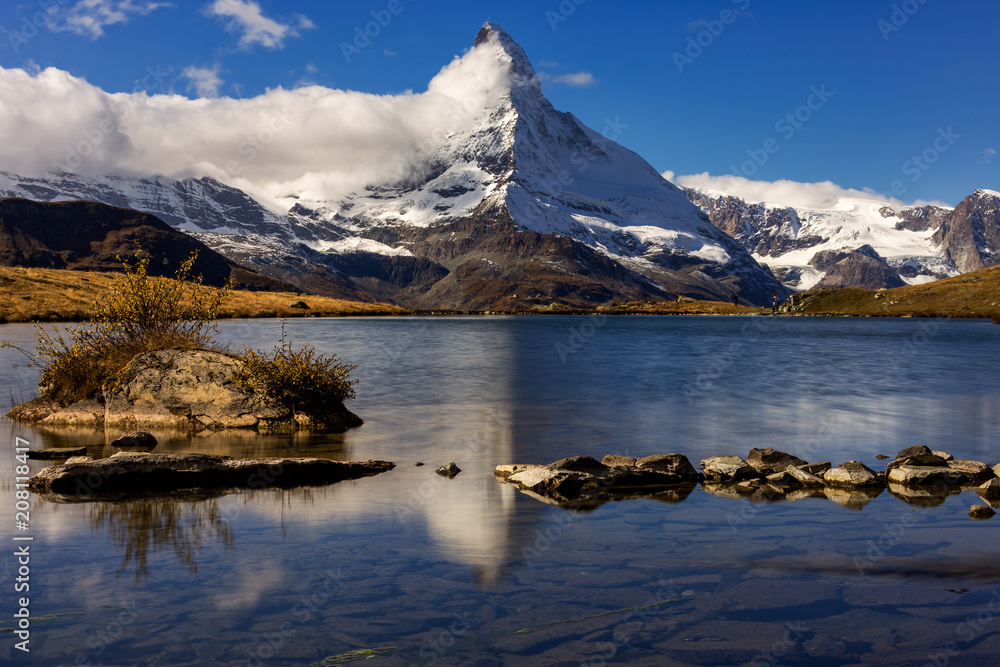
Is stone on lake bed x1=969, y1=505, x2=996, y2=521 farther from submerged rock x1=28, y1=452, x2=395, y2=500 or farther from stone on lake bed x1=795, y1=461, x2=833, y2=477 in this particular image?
submerged rock x1=28, y1=452, x2=395, y2=500

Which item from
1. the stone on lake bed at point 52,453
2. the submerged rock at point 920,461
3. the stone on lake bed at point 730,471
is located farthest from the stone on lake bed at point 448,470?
the submerged rock at point 920,461

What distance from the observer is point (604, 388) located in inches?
1630

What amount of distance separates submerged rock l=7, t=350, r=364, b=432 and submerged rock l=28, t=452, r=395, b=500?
703cm

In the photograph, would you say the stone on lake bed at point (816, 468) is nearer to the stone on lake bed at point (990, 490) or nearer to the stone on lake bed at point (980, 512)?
the stone on lake bed at point (990, 490)

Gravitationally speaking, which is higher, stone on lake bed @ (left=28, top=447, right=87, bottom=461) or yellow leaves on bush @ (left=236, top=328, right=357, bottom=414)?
A: yellow leaves on bush @ (left=236, top=328, right=357, bottom=414)

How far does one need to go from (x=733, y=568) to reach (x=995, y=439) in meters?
17.5

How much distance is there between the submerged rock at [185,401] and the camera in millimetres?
24219

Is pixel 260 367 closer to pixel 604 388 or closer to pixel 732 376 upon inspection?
pixel 604 388

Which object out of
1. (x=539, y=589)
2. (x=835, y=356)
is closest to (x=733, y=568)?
(x=539, y=589)

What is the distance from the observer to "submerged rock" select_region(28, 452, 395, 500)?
16219mm

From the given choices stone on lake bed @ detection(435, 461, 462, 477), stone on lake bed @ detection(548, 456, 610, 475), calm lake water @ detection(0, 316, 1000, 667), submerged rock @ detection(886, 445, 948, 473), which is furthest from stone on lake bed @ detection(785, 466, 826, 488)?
stone on lake bed @ detection(435, 461, 462, 477)

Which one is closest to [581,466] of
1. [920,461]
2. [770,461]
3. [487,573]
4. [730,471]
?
[730,471]

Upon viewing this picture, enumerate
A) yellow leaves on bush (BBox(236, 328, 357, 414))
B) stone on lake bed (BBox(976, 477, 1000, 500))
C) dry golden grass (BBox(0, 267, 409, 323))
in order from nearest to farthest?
1. stone on lake bed (BBox(976, 477, 1000, 500))
2. yellow leaves on bush (BBox(236, 328, 357, 414))
3. dry golden grass (BBox(0, 267, 409, 323))

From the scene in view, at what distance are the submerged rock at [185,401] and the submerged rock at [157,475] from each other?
703 centimetres
